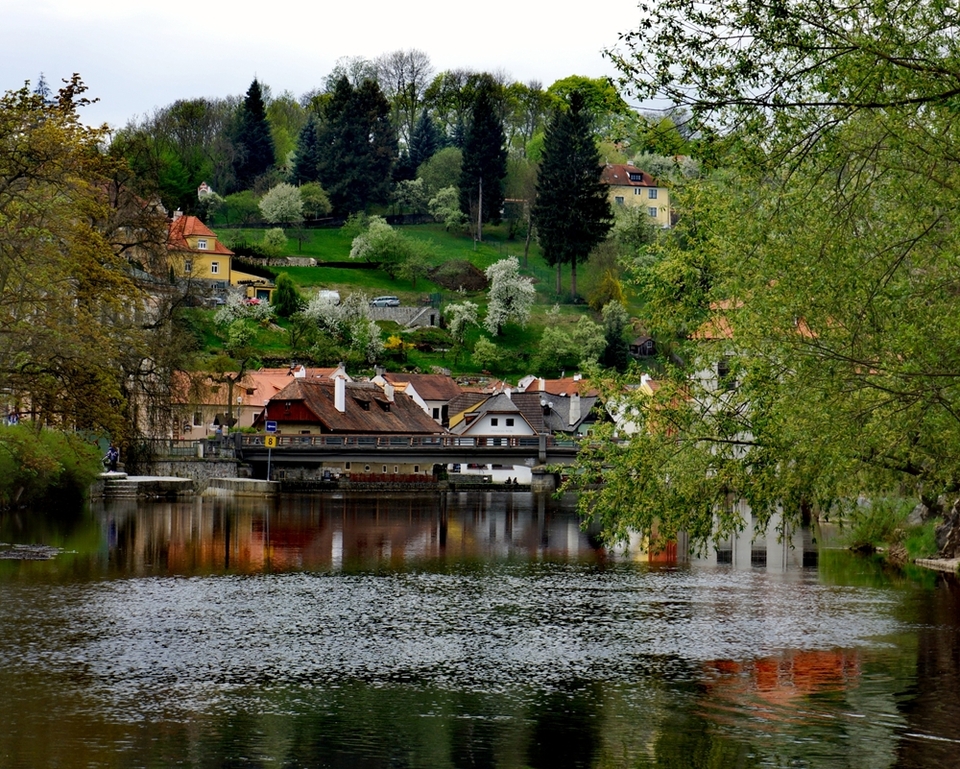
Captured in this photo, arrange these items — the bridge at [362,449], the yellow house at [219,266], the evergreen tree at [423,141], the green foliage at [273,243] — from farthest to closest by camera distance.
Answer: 1. the evergreen tree at [423,141]
2. the green foliage at [273,243]
3. the yellow house at [219,266]
4. the bridge at [362,449]

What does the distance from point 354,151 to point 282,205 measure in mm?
12147

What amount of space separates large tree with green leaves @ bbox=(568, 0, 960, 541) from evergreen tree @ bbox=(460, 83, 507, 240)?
403ft

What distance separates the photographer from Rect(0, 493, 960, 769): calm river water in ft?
58.5

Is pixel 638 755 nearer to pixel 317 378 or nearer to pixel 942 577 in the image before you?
pixel 942 577

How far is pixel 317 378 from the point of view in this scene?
103 metres

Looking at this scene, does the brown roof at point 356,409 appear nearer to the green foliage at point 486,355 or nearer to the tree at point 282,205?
the green foliage at point 486,355

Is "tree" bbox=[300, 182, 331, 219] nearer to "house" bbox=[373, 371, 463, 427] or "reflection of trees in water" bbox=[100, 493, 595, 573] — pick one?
"house" bbox=[373, 371, 463, 427]

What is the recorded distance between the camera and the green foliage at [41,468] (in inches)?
1925

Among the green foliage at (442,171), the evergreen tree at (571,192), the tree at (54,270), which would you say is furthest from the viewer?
the green foliage at (442,171)

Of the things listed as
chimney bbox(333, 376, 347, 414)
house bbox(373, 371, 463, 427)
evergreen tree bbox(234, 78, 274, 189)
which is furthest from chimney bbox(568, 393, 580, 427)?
evergreen tree bbox(234, 78, 274, 189)

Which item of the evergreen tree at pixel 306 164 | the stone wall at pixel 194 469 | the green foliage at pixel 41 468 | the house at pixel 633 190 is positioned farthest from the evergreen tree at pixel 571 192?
the green foliage at pixel 41 468

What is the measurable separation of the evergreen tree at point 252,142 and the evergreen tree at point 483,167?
26.8m

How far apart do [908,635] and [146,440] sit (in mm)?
53722

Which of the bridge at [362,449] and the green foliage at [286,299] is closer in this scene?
the bridge at [362,449]
